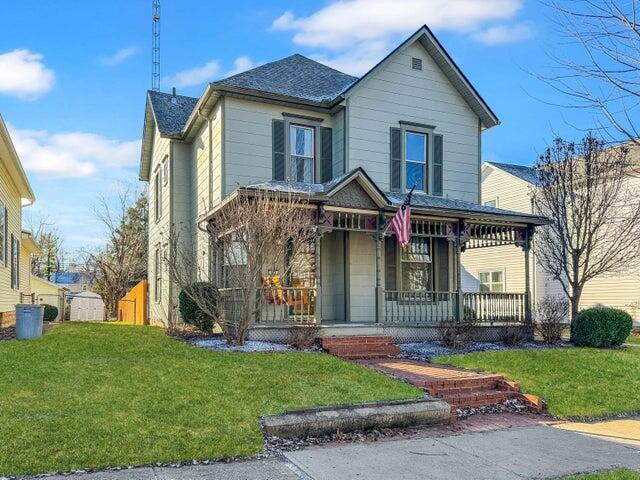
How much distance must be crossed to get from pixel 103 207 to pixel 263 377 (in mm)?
31774

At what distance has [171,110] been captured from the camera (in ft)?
64.8

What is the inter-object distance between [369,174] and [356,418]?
919cm

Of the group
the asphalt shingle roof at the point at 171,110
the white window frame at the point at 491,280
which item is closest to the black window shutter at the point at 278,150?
the asphalt shingle roof at the point at 171,110

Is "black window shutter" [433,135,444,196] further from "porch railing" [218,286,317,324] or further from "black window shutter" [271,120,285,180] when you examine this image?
"porch railing" [218,286,317,324]

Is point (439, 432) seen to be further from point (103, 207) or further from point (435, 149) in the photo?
point (103, 207)

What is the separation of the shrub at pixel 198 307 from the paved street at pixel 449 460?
6.60 m

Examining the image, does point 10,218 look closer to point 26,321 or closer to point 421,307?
point 26,321

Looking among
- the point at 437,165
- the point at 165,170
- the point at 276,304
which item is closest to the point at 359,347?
the point at 276,304

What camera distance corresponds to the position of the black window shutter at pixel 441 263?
1633cm

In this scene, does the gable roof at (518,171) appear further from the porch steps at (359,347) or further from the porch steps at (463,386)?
the porch steps at (463,386)

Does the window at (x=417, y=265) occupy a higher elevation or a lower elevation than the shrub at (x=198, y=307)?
higher

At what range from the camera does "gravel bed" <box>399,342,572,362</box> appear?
12492mm

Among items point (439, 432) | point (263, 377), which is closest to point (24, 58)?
point (263, 377)

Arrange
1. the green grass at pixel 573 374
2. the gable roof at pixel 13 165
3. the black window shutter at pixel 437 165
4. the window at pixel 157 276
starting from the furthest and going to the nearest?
the window at pixel 157 276 < the black window shutter at pixel 437 165 < the gable roof at pixel 13 165 < the green grass at pixel 573 374
